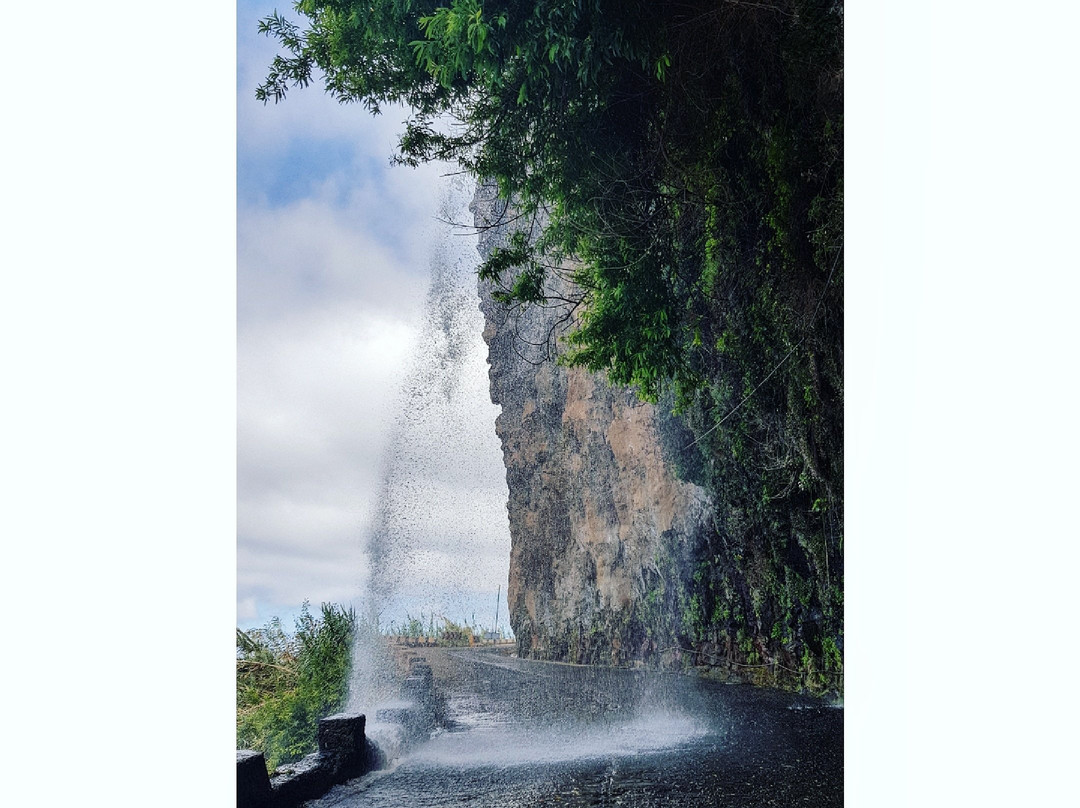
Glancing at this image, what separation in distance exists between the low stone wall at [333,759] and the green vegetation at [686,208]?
621 mm

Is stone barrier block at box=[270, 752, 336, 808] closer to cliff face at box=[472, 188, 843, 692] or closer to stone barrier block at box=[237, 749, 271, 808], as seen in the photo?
stone barrier block at box=[237, 749, 271, 808]

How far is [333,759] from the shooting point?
2625 millimetres

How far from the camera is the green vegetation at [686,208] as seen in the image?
285 cm

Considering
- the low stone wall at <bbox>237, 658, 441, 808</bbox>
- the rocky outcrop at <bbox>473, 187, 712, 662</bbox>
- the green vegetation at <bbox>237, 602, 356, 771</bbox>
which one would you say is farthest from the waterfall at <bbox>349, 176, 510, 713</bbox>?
the low stone wall at <bbox>237, 658, 441, 808</bbox>

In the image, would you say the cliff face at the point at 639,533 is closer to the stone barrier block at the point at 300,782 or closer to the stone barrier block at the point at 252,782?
the stone barrier block at the point at 300,782

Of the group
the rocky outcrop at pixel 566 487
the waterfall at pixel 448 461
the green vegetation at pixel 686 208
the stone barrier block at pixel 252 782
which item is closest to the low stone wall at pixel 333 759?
the stone barrier block at pixel 252 782

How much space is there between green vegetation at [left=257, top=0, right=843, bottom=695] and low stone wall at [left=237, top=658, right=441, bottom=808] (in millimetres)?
621

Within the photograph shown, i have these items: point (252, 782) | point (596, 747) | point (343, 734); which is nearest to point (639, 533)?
point (596, 747)

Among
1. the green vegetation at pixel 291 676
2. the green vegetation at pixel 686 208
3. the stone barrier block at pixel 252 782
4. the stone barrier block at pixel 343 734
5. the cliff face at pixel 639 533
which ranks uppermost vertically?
the green vegetation at pixel 686 208

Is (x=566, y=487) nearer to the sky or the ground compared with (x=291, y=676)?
nearer to the sky

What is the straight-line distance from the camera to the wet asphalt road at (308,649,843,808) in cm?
262

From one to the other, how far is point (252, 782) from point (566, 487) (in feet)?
4.67

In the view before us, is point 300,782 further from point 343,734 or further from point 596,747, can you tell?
point 596,747
